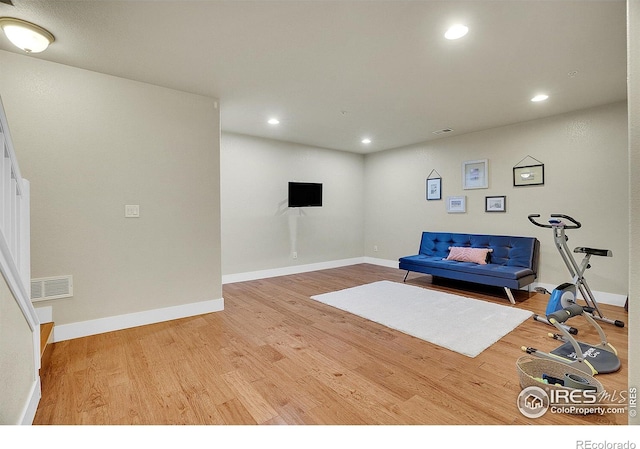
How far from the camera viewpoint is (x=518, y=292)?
4.23 m

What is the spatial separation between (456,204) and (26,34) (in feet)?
18.0

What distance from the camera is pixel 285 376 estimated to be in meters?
2.10

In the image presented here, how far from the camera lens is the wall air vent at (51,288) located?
8.40 ft

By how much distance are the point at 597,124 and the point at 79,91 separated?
5773 mm

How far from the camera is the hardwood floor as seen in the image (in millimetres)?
1688

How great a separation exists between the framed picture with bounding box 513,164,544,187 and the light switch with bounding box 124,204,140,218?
5.00 m

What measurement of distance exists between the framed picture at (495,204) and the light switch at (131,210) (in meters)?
4.85

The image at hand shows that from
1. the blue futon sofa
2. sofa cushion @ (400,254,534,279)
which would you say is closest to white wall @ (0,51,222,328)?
sofa cushion @ (400,254,534,279)

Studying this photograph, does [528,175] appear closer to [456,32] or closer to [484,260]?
[484,260]

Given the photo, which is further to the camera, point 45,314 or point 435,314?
point 435,314

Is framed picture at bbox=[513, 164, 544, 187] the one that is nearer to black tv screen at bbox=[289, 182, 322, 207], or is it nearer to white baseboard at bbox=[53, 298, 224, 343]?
black tv screen at bbox=[289, 182, 322, 207]

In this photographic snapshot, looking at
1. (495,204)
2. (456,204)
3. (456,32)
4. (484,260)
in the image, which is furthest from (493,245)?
(456,32)

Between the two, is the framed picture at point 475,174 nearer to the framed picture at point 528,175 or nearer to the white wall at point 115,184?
the framed picture at point 528,175
